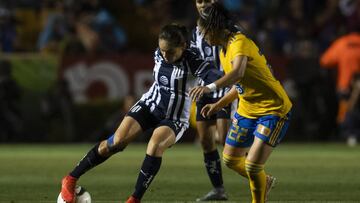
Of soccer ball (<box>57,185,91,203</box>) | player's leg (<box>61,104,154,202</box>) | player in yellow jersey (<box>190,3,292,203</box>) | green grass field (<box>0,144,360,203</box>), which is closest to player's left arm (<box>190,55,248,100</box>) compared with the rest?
player in yellow jersey (<box>190,3,292,203</box>)

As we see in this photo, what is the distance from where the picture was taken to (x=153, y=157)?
9.80 meters

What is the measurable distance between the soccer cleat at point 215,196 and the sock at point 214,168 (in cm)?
7

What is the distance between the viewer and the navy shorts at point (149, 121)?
1017 cm

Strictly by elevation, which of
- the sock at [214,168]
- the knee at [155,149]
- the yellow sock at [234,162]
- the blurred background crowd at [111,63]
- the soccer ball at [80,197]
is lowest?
the blurred background crowd at [111,63]

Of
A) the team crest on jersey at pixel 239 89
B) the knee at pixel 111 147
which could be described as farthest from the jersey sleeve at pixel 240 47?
the knee at pixel 111 147

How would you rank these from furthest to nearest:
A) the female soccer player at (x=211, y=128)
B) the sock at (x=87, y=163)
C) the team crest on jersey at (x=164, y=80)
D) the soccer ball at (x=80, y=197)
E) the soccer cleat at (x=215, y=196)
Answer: the female soccer player at (x=211, y=128) < the soccer cleat at (x=215, y=196) < the team crest on jersey at (x=164, y=80) < the sock at (x=87, y=163) < the soccer ball at (x=80, y=197)

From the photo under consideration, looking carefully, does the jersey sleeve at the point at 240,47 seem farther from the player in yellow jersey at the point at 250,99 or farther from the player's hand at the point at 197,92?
the player's hand at the point at 197,92

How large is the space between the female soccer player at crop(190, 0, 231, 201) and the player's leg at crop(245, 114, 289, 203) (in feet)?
4.95

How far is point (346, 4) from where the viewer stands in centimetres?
2459

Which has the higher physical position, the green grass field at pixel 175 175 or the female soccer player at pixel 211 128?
the female soccer player at pixel 211 128

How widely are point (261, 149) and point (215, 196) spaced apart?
5.75 feet

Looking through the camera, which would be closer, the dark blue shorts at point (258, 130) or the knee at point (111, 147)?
the dark blue shorts at point (258, 130)

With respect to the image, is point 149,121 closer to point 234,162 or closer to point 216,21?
point 234,162

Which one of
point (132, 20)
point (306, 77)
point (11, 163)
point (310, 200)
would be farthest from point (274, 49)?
point (310, 200)
